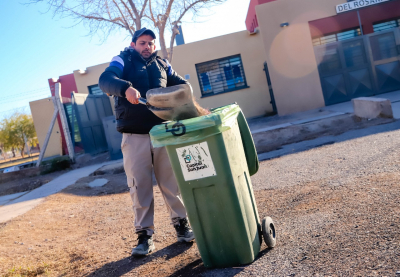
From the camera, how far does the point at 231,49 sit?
15.3 m

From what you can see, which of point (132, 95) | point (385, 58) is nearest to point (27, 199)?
point (132, 95)

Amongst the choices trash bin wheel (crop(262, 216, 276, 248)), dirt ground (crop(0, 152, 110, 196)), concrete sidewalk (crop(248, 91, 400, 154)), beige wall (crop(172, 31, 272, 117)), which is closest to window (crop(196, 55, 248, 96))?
beige wall (crop(172, 31, 272, 117))

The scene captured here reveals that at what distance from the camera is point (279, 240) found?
2.77m

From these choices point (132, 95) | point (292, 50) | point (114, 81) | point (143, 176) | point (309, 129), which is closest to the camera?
point (132, 95)

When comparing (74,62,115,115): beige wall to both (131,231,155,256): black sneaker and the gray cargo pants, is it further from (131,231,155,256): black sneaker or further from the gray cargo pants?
(131,231,155,256): black sneaker

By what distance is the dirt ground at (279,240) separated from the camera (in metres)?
2.23

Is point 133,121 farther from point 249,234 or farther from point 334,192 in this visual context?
point 334,192

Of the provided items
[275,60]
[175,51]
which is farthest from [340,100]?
[175,51]

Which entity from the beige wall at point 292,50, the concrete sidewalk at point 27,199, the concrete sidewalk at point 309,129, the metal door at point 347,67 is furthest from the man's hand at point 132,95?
the metal door at point 347,67

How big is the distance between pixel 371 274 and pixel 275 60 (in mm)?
11813

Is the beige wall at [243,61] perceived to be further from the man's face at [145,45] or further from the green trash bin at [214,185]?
Result: the green trash bin at [214,185]

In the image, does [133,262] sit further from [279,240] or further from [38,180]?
[38,180]

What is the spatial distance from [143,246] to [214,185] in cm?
108

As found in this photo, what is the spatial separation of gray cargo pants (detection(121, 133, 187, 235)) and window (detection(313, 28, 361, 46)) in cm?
1235
